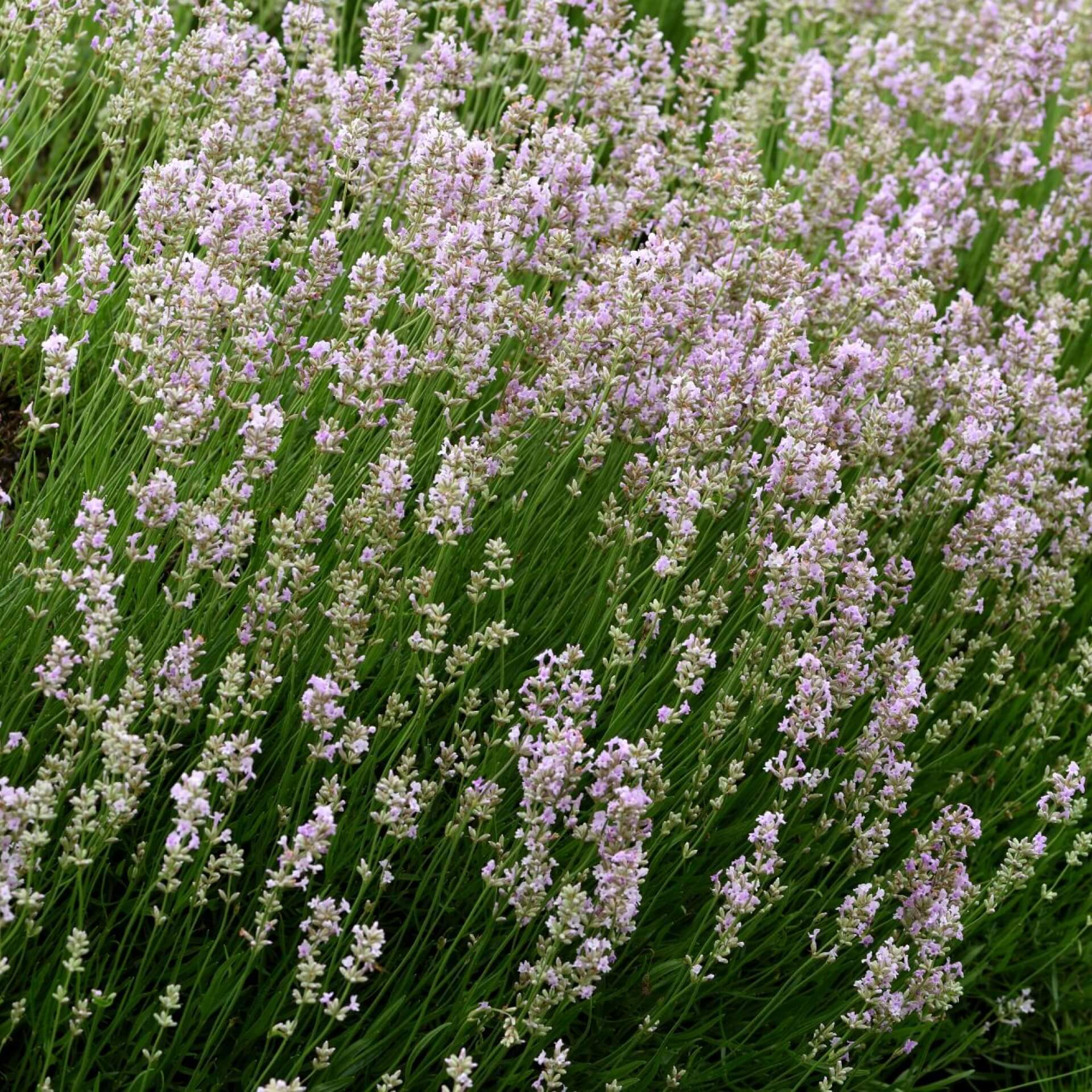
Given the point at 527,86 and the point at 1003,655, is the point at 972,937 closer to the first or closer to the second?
the point at 1003,655

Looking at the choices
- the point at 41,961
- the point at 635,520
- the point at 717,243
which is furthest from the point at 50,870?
the point at 717,243

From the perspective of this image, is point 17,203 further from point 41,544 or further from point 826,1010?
point 826,1010

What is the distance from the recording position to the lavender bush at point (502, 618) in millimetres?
2432

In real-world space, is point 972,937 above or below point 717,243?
below

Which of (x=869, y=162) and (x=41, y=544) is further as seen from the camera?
(x=869, y=162)

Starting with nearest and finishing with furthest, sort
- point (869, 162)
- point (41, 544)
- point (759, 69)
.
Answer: point (41, 544)
point (869, 162)
point (759, 69)

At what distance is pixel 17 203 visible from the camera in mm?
4531

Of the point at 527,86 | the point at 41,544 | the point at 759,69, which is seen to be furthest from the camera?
the point at 759,69

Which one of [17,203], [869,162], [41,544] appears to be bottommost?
[41,544]

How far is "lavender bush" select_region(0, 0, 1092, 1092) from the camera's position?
243 centimetres

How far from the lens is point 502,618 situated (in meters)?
2.89

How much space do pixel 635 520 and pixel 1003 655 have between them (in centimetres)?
102

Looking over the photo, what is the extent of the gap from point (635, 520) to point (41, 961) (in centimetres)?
145

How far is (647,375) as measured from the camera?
3.44 metres
